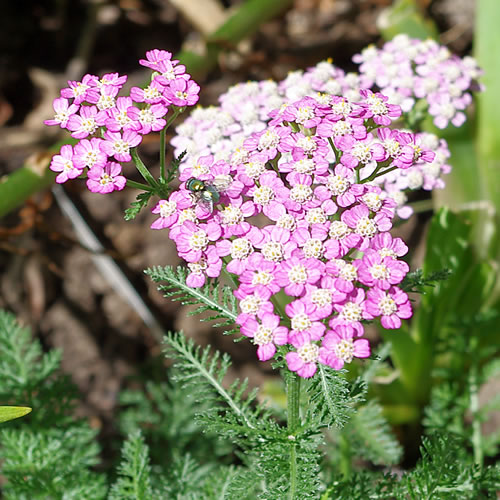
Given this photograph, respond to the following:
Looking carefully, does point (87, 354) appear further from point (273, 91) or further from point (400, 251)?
point (400, 251)

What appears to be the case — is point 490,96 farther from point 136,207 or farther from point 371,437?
point 136,207

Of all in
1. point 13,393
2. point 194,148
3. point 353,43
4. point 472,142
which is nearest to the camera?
Answer: point 194,148

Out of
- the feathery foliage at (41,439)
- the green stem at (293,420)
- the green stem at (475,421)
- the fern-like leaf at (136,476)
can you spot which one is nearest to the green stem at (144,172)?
the green stem at (293,420)

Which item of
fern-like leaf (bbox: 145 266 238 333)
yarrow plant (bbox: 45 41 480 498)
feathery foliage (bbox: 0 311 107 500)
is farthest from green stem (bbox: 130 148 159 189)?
feathery foliage (bbox: 0 311 107 500)

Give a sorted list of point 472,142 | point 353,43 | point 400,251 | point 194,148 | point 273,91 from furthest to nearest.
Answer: point 353,43 < point 472,142 < point 273,91 < point 194,148 < point 400,251

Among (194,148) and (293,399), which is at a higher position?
(194,148)

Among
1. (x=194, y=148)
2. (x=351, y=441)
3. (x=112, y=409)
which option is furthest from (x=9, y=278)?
(x=351, y=441)

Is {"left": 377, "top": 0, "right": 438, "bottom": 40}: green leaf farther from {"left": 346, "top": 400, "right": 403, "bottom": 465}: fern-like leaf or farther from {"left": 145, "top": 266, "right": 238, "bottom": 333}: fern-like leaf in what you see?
{"left": 145, "top": 266, "right": 238, "bottom": 333}: fern-like leaf
